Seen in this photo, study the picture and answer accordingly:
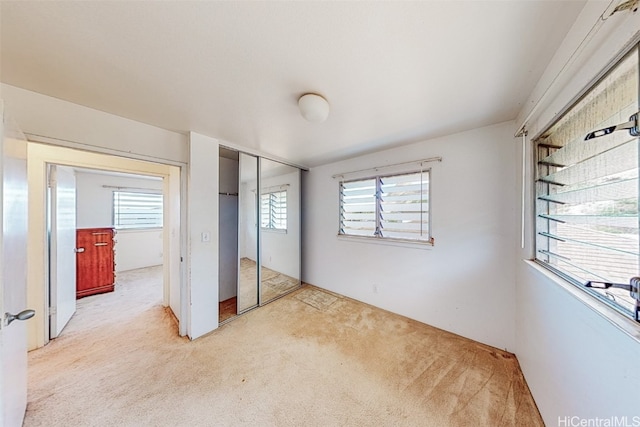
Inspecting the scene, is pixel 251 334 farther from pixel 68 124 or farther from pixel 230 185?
pixel 68 124

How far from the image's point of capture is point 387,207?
2777mm

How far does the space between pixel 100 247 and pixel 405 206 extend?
5.02m

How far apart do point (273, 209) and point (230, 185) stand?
75 cm

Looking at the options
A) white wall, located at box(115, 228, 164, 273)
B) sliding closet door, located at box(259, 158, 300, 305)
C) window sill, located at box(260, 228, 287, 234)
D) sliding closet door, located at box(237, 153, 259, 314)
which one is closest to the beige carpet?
sliding closet door, located at box(237, 153, 259, 314)

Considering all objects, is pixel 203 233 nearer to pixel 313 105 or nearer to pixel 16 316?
pixel 16 316

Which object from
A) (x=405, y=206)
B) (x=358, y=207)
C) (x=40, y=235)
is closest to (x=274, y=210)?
(x=358, y=207)

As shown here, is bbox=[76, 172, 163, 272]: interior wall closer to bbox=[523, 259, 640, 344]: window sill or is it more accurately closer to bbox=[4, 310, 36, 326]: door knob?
bbox=[4, 310, 36, 326]: door knob

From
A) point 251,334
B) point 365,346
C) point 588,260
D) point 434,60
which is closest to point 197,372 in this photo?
point 251,334

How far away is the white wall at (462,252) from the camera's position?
1956 millimetres

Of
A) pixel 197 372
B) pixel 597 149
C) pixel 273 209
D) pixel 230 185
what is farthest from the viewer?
pixel 273 209

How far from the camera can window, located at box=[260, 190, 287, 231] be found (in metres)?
3.07

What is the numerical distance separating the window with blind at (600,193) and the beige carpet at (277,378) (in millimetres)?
1106

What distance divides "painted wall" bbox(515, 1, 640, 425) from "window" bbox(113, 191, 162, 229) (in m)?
7.08

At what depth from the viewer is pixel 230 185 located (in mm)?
2990
